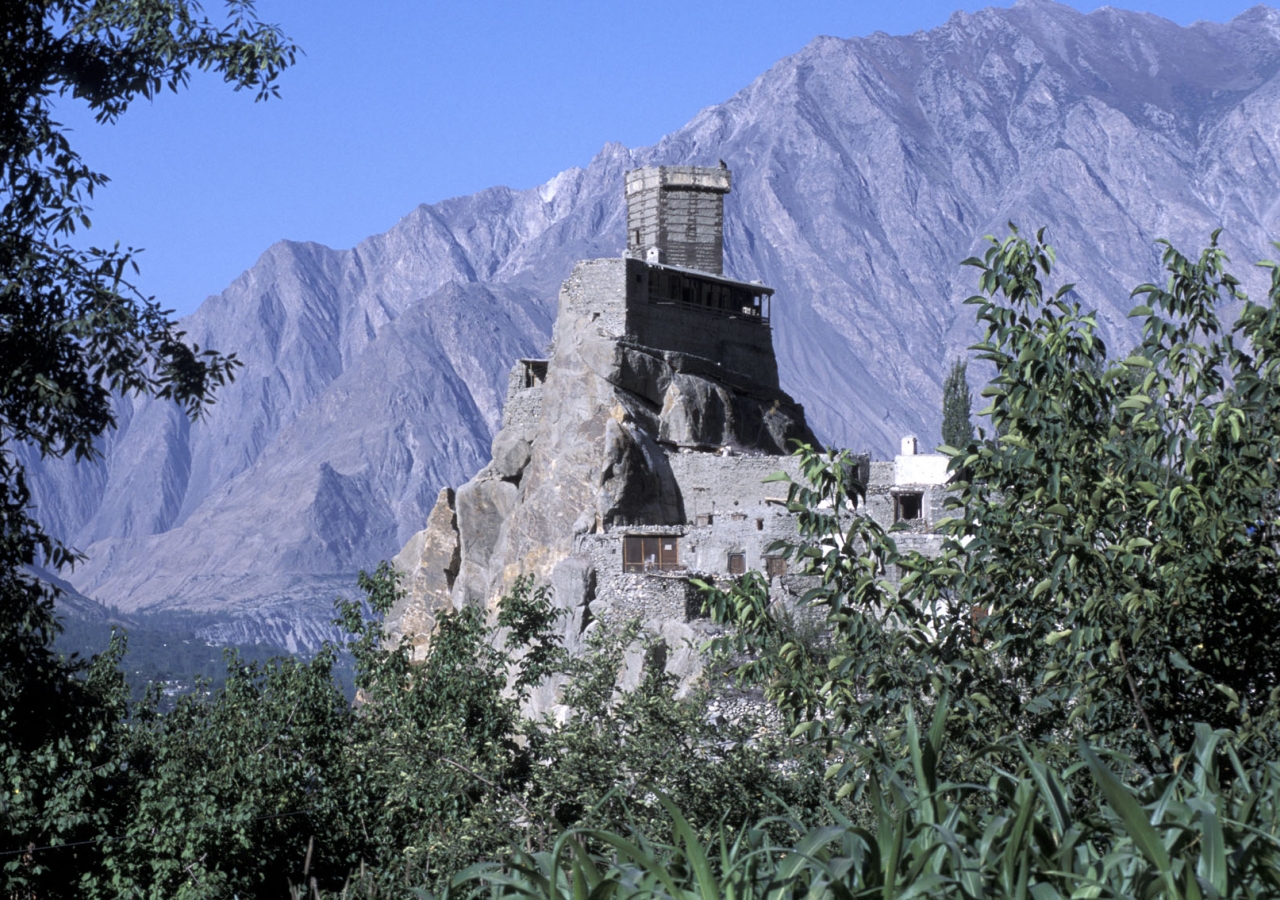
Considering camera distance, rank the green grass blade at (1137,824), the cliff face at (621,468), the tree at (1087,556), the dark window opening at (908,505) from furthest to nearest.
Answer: the dark window opening at (908,505), the cliff face at (621,468), the tree at (1087,556), the green grass blade at (1137,824)

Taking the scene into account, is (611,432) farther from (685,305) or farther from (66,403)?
(66,403)

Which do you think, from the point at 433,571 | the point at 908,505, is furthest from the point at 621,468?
the point at 433,571

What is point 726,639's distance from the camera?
36.8 ft

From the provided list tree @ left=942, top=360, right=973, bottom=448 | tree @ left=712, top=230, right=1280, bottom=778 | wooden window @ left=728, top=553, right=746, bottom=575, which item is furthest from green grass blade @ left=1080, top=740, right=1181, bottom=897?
tree @ left=942, top=360, right=973, bottom=448

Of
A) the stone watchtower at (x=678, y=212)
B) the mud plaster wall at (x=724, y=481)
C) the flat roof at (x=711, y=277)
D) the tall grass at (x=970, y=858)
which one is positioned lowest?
the tall grass at (x=970, y=858)

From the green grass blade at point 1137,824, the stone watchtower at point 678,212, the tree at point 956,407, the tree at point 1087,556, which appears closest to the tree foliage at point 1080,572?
the tree at point 1087,556

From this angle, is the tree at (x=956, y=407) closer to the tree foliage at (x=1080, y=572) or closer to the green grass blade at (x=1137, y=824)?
the tree foliage at (x=1080, y=572)

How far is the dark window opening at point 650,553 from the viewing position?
41.6m

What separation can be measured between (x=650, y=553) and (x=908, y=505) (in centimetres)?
785

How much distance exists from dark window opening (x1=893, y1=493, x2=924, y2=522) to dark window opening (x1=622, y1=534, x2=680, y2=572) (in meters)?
6.54

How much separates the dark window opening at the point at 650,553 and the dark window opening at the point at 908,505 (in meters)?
6.54

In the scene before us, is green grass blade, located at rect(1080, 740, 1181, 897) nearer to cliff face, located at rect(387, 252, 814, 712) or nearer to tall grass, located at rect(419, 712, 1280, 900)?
tall grass, located at rect(419, 712, 1280, 900)

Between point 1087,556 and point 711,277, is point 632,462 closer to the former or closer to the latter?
point 711,277

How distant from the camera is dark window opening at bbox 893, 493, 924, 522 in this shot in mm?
41469
